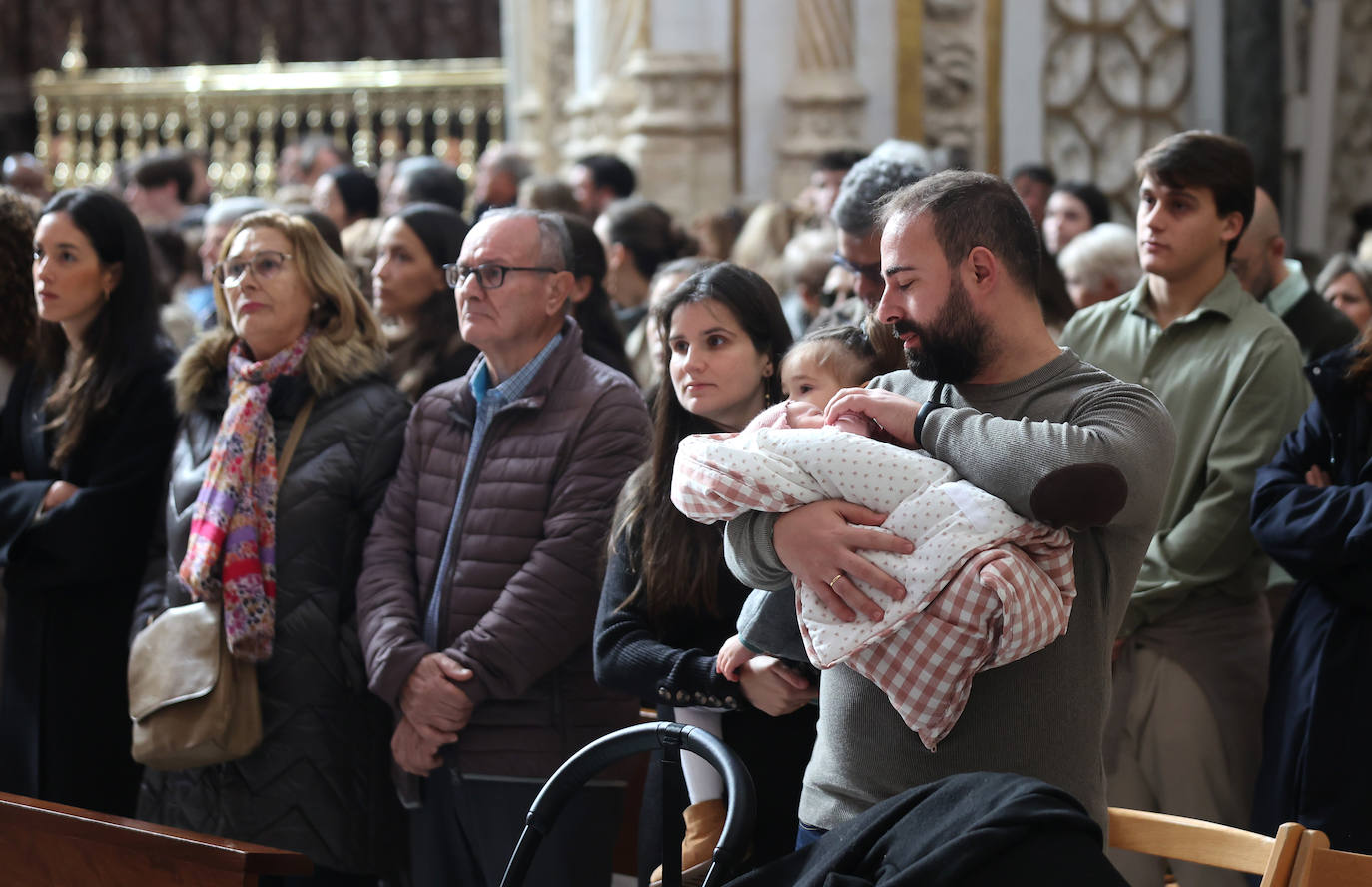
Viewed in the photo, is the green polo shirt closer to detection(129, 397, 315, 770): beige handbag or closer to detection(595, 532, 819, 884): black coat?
detection(595, 532, 819, 884): black coat

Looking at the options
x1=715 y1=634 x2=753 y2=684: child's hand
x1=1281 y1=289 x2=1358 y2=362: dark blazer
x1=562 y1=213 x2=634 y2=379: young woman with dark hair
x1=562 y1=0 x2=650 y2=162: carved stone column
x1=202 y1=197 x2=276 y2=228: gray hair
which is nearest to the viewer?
x1=715 y1=634 x2=753 y2=684: child's hand

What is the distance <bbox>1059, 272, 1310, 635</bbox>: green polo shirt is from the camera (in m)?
3.36

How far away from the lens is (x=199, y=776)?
3.46 m

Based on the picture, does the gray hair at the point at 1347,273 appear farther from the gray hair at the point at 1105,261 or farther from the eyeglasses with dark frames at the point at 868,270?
the eyeglasses with dark frames at the point at 868,270

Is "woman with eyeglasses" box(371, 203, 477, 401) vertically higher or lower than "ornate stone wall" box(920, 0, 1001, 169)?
lower

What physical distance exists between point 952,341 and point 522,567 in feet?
4.35

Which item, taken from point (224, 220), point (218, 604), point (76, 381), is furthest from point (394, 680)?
point (224, 220)

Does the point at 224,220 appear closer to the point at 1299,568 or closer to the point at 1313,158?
the point at 1299,568

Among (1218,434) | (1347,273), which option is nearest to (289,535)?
(1218,434)

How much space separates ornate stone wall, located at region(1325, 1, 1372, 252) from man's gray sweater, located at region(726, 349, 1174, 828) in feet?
21.4

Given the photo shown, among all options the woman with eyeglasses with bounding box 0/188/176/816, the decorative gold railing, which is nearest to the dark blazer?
the woman with eyeglasses with bounding box 0/188/176/816

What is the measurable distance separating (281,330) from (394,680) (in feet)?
2.93

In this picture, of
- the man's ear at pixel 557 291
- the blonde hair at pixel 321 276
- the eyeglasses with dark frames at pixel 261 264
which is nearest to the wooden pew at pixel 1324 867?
the man's ear at pixel 557 291

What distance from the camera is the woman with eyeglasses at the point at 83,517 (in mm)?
3736
